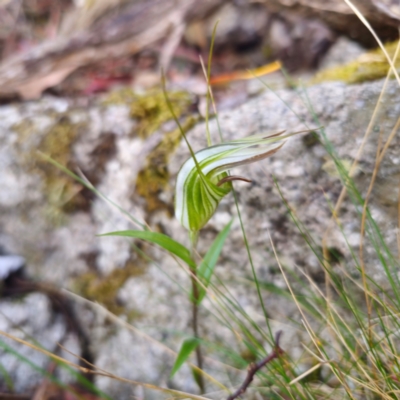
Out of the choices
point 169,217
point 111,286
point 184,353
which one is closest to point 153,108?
point 169,217

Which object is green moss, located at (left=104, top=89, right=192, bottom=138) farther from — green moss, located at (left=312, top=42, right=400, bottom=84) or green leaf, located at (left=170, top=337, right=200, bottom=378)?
green leaf, located at (left=170, top=337, right=200, bottom=378)

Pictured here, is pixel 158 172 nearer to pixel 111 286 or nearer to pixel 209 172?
pixel 111 286

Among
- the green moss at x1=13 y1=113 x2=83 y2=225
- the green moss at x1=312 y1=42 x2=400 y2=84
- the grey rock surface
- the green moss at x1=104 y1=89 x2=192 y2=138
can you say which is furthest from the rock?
the green moss at x1=312 y1=42 x2=400 y2=84

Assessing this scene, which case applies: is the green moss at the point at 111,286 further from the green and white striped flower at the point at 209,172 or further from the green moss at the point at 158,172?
the green and white striped flower at the point at 209,172

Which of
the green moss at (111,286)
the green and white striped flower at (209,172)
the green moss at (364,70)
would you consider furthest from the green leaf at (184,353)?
the green moss at (364,70)

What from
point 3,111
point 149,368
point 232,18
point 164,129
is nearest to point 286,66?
point 232,18

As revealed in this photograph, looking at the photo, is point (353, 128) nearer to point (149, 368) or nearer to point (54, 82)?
point (149, 368)
